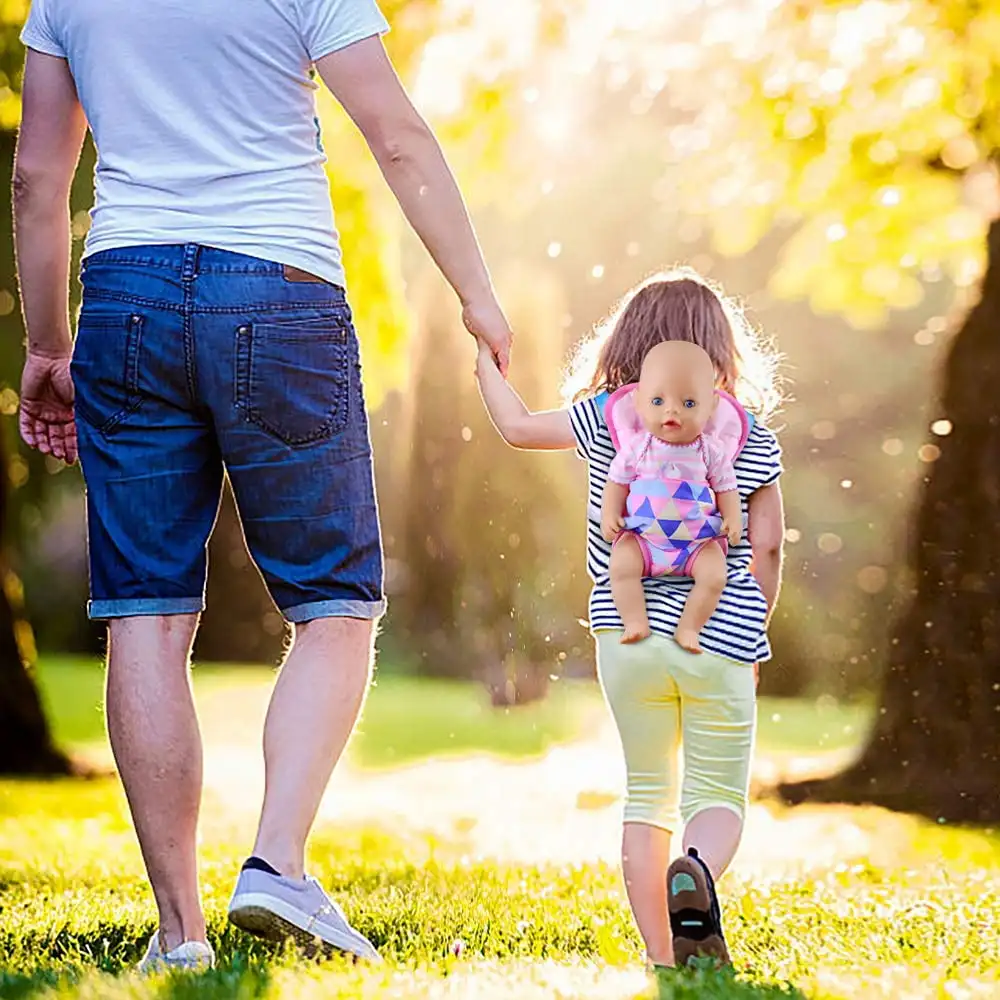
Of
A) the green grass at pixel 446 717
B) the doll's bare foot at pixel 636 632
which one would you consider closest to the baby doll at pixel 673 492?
the doll's bare foot at pixel 636 632

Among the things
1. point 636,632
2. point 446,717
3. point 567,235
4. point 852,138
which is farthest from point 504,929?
point 446,717

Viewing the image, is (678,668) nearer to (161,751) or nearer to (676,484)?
(676,484)

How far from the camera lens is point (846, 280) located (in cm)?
643

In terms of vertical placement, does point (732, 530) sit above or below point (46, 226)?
below

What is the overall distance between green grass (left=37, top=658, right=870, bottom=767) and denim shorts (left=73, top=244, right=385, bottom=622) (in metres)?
4.22

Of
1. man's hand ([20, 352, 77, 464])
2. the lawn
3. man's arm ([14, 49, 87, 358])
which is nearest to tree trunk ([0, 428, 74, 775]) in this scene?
the lawn

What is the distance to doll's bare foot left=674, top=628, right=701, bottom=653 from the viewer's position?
2.49 metres

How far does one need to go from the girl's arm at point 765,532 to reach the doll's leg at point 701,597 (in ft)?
0.35

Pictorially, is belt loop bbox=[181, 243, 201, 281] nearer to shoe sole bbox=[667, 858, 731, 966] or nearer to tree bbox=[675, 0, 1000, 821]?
shoe sole bbox=[667, 858, 731, 966]

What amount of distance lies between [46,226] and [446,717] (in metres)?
7.48

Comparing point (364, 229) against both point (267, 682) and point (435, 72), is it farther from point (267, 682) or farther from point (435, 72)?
point (267, 682)

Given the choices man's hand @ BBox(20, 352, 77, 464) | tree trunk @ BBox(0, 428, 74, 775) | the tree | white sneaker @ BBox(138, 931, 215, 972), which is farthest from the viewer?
tree trunk @ BBox(0, 428, 74, 775)

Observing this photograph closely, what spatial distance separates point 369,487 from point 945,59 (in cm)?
371

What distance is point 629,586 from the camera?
2535 millimetres
